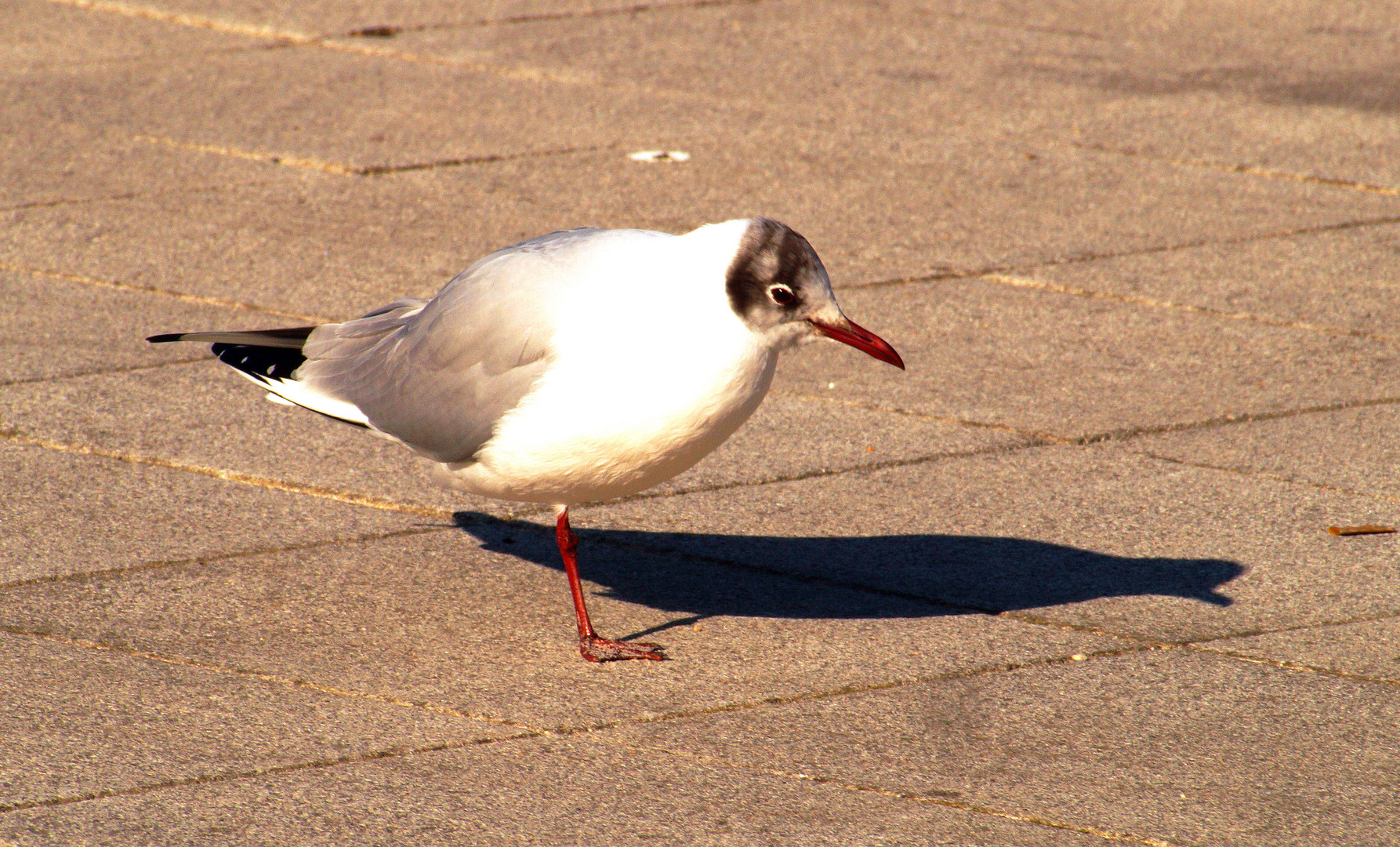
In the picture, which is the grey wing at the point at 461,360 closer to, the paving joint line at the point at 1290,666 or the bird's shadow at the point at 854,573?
the bird's shadow at the point at 854,573

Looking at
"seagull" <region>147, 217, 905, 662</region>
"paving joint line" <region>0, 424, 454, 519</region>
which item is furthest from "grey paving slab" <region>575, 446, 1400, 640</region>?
"seagull" <region>147, 217, 905, 662</region>

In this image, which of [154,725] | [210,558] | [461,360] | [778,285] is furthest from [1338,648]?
[210,558]

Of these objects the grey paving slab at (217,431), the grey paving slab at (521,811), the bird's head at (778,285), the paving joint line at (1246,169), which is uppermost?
the bird's head at (778,285)

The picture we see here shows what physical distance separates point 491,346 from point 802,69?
6.57 metres

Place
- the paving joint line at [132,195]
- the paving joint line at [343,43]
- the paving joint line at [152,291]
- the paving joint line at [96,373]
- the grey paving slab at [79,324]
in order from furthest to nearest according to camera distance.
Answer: the paving joint line at [343,43] < the paving joint line at [132,195] < the paving joint line at [152,291] < the grey paving slab at [79,324] < the paving joint line at [96,373]

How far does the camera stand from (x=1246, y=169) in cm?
960

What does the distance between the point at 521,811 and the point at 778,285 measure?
1.63 metres

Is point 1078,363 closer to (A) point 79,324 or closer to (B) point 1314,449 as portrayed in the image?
(B) point 1314,449

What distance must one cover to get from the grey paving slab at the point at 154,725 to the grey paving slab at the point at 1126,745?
0.77 metres

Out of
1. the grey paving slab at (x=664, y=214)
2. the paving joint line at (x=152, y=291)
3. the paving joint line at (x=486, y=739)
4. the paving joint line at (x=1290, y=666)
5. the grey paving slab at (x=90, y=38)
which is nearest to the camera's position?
the paving joint line at (x=486, y=739)

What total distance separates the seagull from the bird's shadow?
501 mm

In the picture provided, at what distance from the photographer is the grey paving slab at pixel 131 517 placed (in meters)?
5.63

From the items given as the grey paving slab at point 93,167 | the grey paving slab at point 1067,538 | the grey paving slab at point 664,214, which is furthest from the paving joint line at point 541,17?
the grey paving slab at point 1067,538

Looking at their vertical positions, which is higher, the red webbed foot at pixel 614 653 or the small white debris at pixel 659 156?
the small white debris at pixel 659 156
